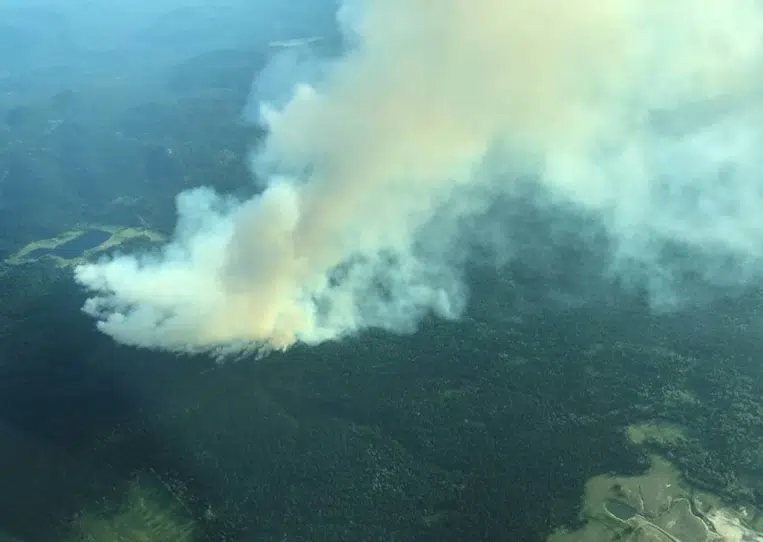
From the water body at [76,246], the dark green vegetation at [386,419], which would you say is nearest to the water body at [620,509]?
the dark green vegetation at [386,419]

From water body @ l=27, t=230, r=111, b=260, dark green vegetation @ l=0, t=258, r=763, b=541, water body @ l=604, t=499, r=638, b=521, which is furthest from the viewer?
water body @ l=27, t=230, r=111, b=260

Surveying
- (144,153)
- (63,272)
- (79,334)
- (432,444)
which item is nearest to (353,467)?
(432,444)

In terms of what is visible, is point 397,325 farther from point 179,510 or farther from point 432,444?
point 179,510

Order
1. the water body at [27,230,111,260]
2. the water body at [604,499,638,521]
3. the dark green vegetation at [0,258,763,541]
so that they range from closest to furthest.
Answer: the water body at [604,499,638,521] < the dark green vegetation at [0,258,763,541] < the water body at [27,230,111,260]

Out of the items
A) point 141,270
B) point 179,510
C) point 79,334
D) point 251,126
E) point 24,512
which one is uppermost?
point 251,126

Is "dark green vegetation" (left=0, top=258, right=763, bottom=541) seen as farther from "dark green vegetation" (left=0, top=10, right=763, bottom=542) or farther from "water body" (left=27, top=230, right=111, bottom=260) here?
"water body" (left=27, top=230, right=111, bottom=260)

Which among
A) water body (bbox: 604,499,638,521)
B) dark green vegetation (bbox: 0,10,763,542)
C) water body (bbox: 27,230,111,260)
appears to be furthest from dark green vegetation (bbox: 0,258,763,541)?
water body (bbox: 27,230,111,260)

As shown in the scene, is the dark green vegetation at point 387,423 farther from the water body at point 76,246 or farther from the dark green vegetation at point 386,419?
the water body at point 76,246

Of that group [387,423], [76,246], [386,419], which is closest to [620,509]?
[387,423]
